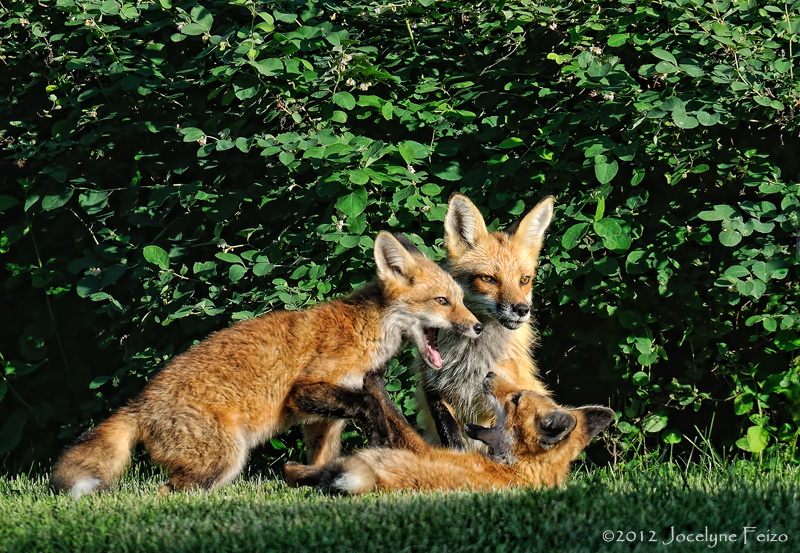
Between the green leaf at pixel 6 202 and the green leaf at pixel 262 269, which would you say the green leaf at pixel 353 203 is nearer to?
the green leaf at pixel 262 269

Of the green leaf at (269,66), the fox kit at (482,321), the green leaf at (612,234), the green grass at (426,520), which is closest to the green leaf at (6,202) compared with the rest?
the green leaf at (269,66)

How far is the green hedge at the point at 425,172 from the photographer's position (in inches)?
222

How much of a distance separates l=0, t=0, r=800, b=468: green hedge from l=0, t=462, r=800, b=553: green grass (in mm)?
1575

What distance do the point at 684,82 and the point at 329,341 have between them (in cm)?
298

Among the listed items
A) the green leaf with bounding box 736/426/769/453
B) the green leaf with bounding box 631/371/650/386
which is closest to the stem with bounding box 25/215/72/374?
the green leaf with bounding box 631/371/650/386

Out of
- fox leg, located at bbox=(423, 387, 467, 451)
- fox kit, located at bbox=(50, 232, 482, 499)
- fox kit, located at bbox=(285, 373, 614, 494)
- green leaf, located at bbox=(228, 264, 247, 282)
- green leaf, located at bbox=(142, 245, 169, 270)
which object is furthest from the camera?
green leaf, located at bbox=(142, 245, 169, 270)

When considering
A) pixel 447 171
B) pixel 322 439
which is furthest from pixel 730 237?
pixel 322 439

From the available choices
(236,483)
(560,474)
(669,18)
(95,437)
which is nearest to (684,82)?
(669,18)

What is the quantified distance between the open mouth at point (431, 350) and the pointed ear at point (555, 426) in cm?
103

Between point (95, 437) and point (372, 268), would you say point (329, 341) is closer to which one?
point (372, 268)

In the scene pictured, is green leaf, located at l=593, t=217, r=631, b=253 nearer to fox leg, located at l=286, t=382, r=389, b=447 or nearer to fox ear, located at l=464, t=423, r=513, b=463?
fox ear, located at l=464, t=423, r=513, b=463

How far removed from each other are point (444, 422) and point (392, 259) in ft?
3.76

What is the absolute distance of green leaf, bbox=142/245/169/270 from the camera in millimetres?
5957

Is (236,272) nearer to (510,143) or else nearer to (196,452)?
(196,452)
